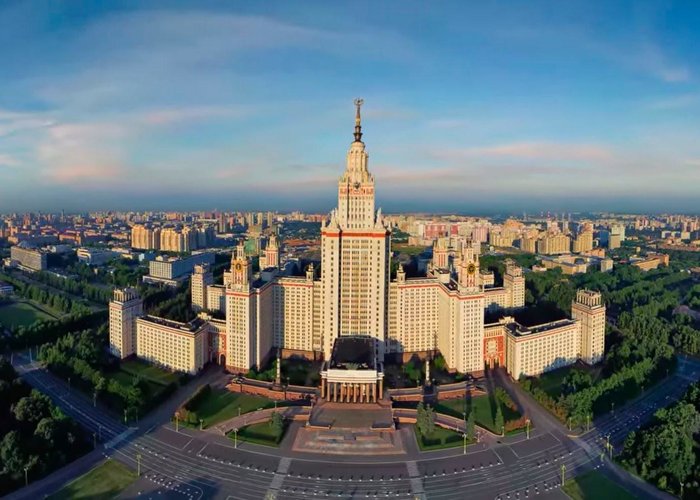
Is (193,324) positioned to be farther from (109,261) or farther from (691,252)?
(691,252)

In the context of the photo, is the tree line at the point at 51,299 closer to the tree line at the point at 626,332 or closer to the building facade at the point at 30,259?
the building facade at the point at 30,259

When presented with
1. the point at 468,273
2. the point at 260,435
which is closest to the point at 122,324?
the point at 260,435

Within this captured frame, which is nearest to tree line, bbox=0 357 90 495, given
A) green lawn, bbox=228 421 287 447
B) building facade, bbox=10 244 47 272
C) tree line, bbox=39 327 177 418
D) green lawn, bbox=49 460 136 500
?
green lawn, bbox=49 460 136 500

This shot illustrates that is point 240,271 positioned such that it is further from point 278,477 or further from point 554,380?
point 554,380

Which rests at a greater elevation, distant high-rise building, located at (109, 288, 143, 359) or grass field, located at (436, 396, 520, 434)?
distant high-rise building, located at (109, 288, 143, 359)

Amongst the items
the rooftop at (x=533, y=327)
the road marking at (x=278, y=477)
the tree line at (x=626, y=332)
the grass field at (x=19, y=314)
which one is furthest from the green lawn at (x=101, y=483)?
the grass field at (x=19, y=314)

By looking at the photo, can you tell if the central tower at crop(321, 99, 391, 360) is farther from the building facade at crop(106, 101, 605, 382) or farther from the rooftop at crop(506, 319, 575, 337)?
the rooftop at crop(506, 319, 575, 337)

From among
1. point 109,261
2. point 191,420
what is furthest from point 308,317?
point 109,261
